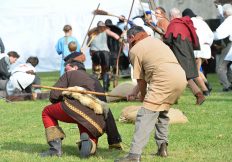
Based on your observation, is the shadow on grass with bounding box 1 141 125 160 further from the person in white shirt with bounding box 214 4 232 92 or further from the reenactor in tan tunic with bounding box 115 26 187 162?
the person in white shirt with bounding box 214 4 232 92

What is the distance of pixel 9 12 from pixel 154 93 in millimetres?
17119

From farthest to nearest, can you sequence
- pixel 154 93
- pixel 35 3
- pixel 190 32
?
pixel 35 3, pixel 190 32, pixel 154 93

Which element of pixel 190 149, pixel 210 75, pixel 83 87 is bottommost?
pixel 210 75

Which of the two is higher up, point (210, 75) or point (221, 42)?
point (221, 42)

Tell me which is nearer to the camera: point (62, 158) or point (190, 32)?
point (62, 158)

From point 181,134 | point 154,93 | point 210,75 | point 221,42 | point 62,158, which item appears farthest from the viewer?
point 210,75

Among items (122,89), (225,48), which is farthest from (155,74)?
(225,48)

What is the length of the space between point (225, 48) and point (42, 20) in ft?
30.3

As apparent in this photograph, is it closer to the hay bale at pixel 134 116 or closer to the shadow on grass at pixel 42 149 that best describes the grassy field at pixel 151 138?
the shadow on grass at pixel 42 149

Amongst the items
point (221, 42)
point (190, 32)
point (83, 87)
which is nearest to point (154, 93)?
point (83, 87)

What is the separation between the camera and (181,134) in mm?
10953

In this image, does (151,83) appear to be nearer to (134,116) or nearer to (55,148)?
(55,148)

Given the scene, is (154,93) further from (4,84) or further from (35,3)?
(35,3)

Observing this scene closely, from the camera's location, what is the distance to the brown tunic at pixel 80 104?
30.5 feet
